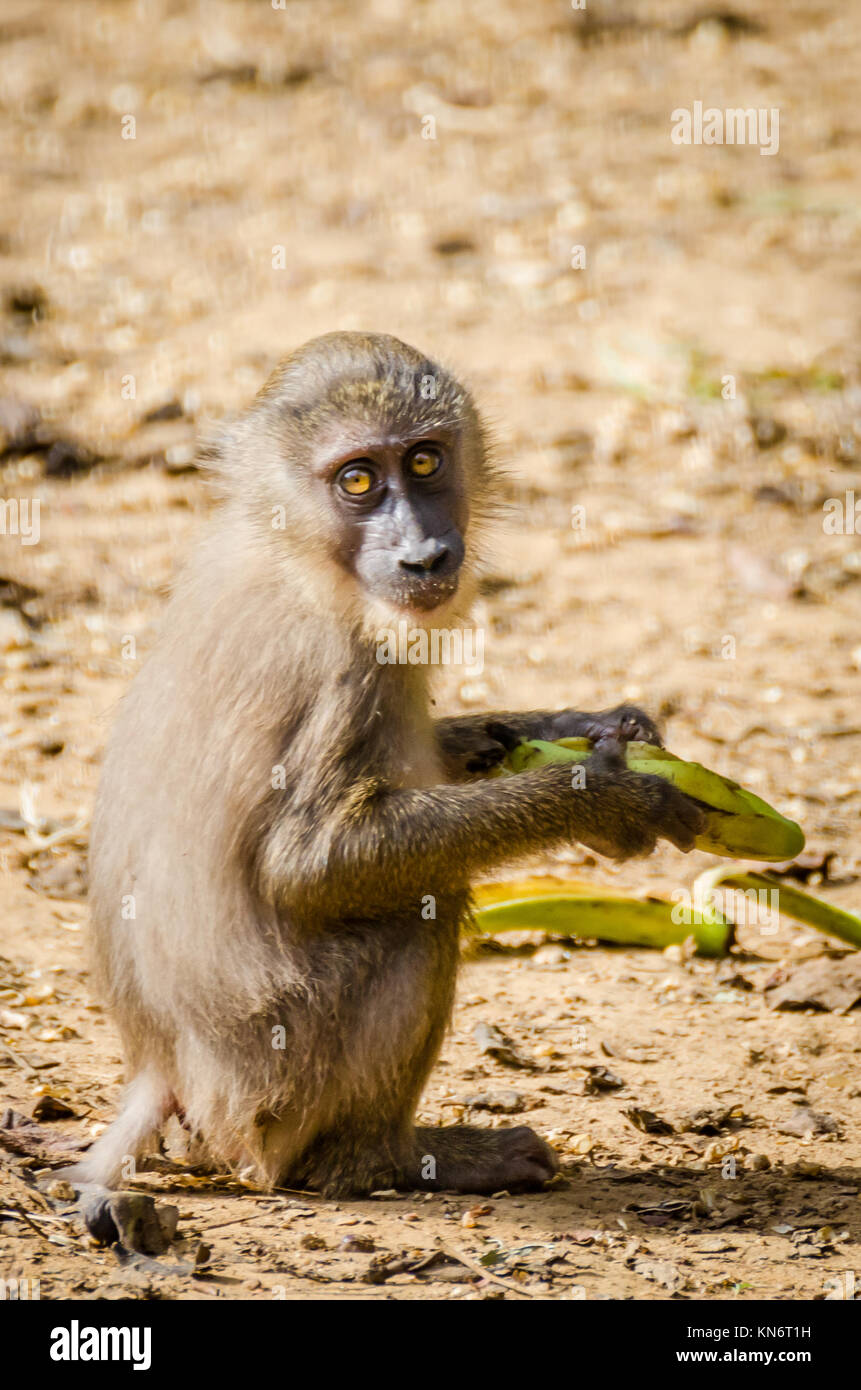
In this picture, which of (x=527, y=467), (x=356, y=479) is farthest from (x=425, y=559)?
(x=527, y=467)

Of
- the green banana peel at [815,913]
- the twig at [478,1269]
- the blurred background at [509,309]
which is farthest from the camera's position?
the blurred background at [509,309]

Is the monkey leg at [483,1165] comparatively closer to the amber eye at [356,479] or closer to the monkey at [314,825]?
the monkey at [314,825]

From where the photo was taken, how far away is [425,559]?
17.1ft

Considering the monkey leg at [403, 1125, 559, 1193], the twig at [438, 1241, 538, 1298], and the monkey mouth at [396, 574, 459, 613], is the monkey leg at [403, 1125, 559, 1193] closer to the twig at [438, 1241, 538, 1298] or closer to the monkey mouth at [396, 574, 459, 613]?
the twig at [438, 1241, 538, 1298]

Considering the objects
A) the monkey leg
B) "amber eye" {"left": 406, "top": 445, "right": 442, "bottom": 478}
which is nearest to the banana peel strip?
the monkey leg

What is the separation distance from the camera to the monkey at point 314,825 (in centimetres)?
504

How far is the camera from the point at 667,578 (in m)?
10.0

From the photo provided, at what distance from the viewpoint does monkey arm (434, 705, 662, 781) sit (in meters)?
5.99

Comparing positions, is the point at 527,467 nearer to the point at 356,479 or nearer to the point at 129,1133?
the point at 356,479

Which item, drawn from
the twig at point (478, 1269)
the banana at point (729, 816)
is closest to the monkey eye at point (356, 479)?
the banana at point (729, 816)

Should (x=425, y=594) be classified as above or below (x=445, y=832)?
above

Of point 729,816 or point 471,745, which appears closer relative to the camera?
point 729,816

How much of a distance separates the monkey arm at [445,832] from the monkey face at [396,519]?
1.96 feet

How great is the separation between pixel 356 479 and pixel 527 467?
5.64 metres
